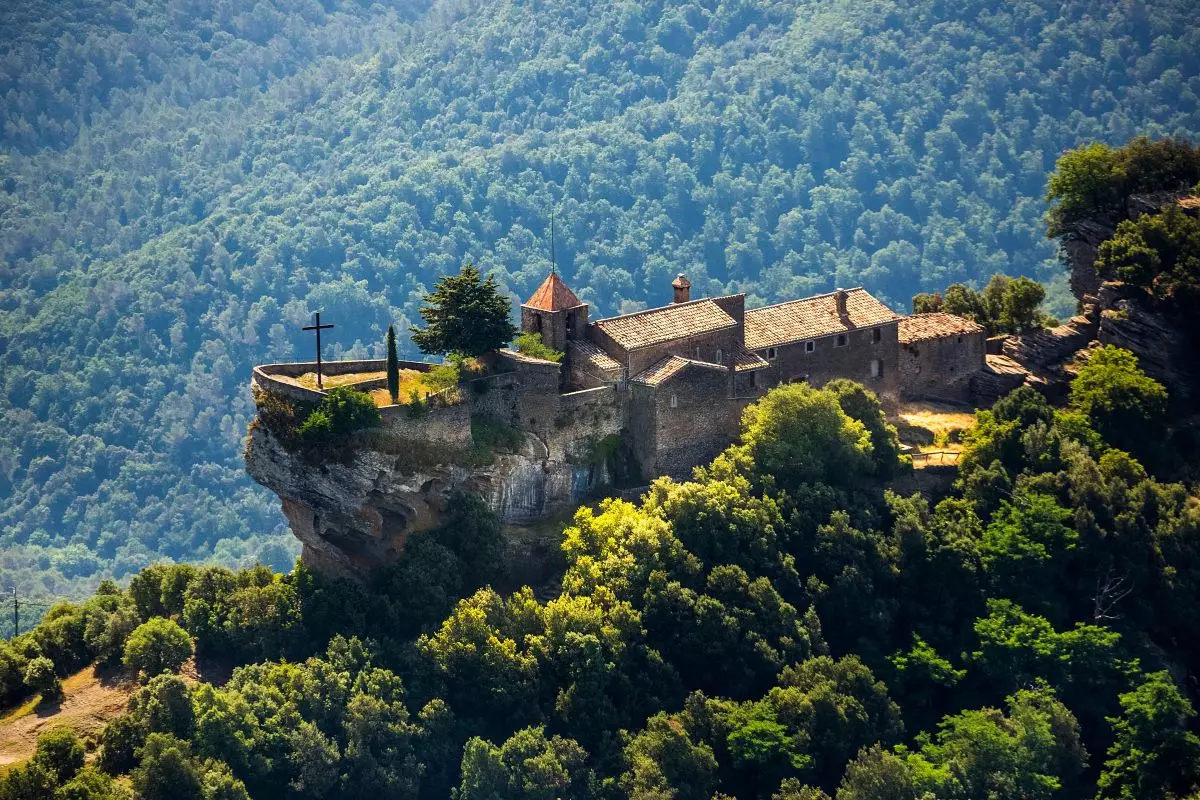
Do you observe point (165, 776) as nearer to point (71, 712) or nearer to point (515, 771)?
point (71, 712)

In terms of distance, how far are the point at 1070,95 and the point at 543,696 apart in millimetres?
130241

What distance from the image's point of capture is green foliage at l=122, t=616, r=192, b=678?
74375 mm

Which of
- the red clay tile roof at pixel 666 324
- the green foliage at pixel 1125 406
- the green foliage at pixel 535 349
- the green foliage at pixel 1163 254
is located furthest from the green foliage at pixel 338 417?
the green foliage at pixel 1163 254

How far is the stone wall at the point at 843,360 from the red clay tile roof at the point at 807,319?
0.29 m

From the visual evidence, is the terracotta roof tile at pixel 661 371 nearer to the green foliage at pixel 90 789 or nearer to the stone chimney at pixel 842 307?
the stone chimney at pixel 842 307

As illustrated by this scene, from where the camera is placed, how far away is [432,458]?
75.7 meters

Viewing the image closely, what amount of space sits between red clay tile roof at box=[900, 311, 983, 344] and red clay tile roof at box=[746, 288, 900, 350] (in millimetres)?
1440

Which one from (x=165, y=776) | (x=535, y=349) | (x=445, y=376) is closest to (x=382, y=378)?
(x=445, y=376)

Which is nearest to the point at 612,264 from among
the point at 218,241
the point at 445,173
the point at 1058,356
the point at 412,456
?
the point at 445,173

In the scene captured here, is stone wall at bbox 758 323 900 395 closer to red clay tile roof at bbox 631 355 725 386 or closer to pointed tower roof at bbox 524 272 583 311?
red clay tile roof at bbox 631 355 725 386

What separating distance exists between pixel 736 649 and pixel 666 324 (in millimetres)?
13253

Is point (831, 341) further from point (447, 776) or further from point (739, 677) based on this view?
point (447, 776)

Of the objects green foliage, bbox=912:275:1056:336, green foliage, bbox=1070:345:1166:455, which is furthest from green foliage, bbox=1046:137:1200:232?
green foliage, bbox=1070:345:1166:455

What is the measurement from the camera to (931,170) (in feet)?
615
